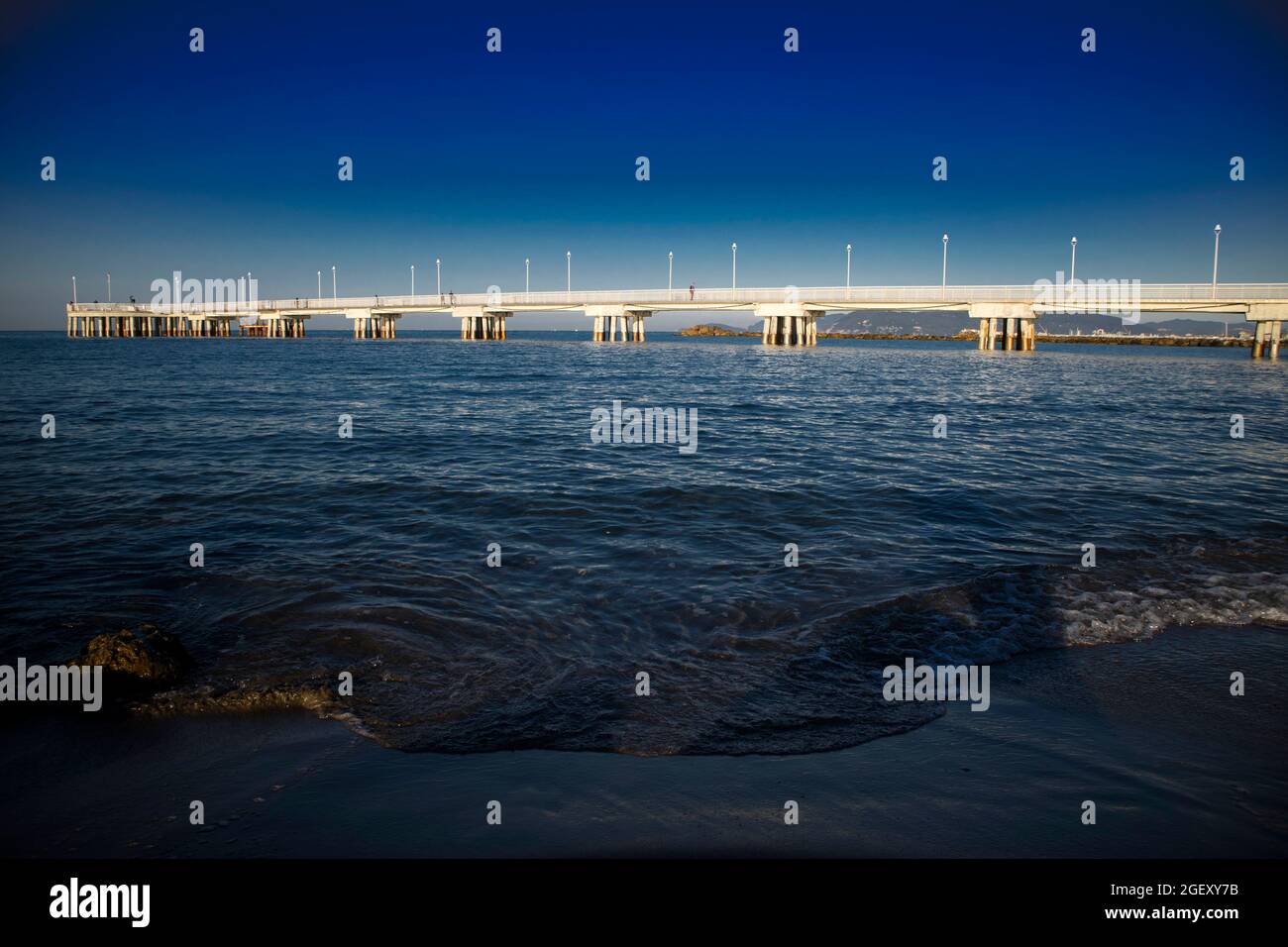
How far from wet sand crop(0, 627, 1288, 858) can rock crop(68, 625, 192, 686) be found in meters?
0.52

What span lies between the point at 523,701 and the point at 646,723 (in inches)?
43.4

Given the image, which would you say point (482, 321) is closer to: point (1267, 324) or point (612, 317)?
point (612, 317)

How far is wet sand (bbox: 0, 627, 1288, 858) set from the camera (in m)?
4.18

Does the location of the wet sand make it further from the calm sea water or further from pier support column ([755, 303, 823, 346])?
pier support column ([755, 303, 823, 346])

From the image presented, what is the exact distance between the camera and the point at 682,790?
4.79 m

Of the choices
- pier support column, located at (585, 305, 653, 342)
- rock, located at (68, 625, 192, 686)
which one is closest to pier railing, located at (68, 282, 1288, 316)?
pier support column, located at (585, 305, 653, 342)

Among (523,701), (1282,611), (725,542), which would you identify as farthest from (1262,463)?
(523,701)

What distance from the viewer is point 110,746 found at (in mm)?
5422

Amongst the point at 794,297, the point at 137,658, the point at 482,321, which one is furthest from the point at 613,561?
the point at 482,321

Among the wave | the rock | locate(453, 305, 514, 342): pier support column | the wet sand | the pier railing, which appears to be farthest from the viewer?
locate(453, 305, 514, 342): pier support column

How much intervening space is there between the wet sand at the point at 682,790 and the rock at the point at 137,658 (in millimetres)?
523

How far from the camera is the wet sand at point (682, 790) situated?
13.7 feet

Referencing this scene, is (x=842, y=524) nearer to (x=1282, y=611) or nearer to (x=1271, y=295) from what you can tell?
(x=1282, y=611)

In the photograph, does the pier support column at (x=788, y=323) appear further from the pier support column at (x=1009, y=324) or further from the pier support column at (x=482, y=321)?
the pier support column at (x=482, y=321)
